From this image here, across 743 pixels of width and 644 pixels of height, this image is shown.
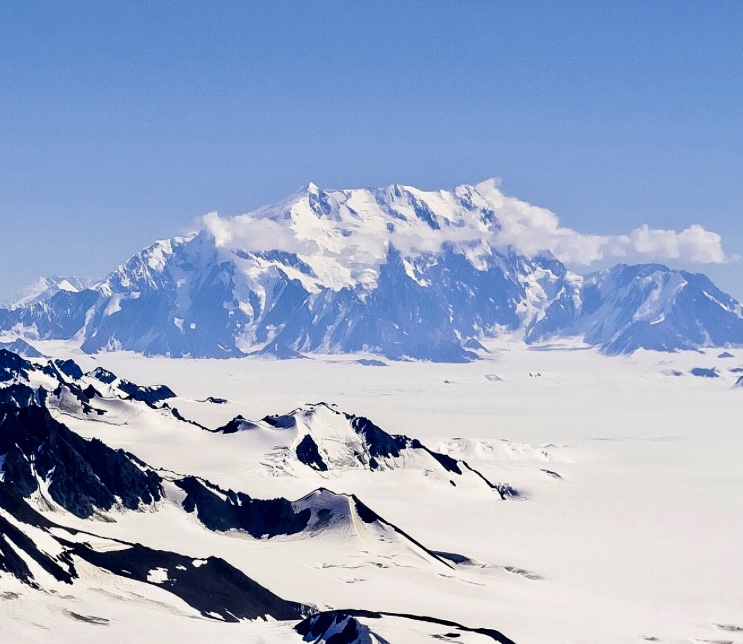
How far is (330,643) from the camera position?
167125 mm

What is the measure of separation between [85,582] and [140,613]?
14592mm

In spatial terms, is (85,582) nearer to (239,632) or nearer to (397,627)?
(239,632)

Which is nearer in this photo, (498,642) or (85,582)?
(498,642)

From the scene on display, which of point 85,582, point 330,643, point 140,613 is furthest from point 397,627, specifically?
point 85,582

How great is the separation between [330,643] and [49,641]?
35.7 m

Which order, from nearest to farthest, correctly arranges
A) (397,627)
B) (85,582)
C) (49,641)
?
(49,641) → (397,627) → (85,582)

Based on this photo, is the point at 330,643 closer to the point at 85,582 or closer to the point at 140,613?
the point at 140,613

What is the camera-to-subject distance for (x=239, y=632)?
179 meters

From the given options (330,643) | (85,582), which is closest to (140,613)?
(85,582)

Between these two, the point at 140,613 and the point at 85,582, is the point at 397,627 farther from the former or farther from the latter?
the point at 85,582

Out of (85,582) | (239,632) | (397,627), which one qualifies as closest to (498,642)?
(397,627)

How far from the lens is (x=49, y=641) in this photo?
162 meters

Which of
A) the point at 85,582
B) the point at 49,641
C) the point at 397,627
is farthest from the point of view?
the point at 85,582

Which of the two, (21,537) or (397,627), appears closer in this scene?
(397,627)
